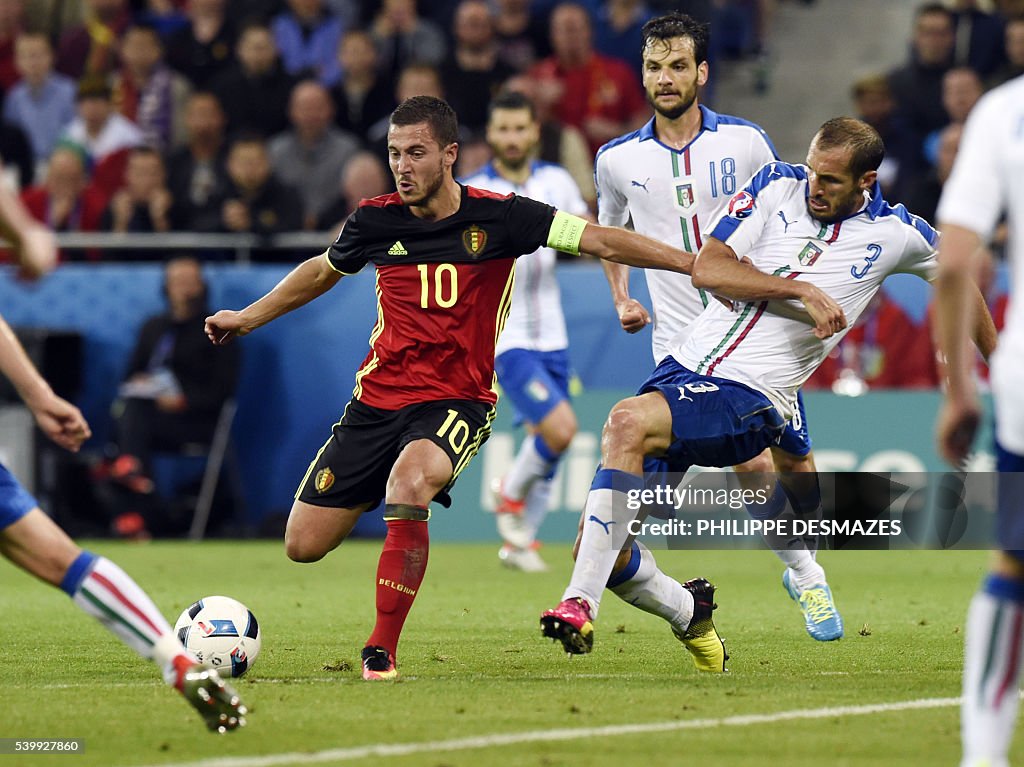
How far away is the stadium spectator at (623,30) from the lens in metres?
17.2

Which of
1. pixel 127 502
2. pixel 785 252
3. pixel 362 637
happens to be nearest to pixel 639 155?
pixel 785 252

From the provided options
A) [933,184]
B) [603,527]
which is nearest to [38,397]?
[603,527]

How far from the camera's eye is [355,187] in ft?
50.6

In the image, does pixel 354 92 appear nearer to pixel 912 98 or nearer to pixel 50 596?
pixel 912 98

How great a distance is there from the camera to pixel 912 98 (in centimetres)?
1590

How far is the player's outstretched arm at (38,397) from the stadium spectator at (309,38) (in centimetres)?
1267

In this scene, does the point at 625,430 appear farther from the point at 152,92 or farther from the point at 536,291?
the point at 152,92

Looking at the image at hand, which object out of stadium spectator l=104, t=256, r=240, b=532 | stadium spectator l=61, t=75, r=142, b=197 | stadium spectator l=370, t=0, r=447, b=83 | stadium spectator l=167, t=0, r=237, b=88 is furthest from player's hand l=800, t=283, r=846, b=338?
stadium spectator l=167, t=0, r=237, b=88

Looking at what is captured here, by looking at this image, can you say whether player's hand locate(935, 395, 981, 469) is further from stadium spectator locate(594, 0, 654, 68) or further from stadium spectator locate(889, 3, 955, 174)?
stadium spectator locate(594, 0, 654, 68)

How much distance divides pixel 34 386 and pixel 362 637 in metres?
3.41

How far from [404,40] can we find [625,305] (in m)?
10.3

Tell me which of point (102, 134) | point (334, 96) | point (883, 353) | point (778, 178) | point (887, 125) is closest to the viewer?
point (778, 178)

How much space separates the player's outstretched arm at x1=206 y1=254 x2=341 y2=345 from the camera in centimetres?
745

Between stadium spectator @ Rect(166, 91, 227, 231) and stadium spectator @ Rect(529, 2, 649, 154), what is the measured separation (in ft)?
10.4
